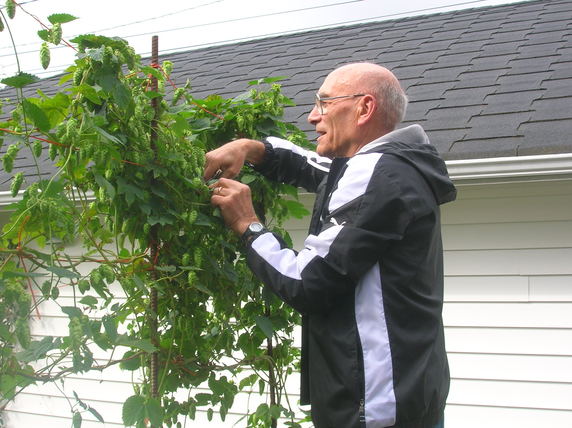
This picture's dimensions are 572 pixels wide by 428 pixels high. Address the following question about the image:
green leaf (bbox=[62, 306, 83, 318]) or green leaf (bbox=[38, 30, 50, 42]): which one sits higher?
green leaf (bbox=[38, 30, 50, 42])

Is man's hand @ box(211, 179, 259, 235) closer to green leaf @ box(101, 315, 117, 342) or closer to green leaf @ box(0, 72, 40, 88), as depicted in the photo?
green leaf @ box(101, 315, 117, 342)

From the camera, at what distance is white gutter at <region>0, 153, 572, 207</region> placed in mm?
3227

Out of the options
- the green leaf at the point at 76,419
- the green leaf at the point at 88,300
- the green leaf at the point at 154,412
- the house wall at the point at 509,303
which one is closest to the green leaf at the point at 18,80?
the green leaf at the point at 88,300

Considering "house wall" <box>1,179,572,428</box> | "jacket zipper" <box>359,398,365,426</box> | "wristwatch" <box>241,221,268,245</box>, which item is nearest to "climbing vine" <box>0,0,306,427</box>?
"wristwatch" <box>241,221,268,245</box>

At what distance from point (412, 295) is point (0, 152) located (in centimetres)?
444

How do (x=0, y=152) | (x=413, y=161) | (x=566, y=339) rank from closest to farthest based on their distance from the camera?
(x=413, y=161), (x=566, y=339), (x=0, y=152)

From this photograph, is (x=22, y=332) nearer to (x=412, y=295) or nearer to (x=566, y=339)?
(x=412, y=295)

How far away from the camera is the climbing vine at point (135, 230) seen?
1.63 m

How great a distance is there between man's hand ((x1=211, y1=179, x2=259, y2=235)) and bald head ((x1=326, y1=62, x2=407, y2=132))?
1.52 ft

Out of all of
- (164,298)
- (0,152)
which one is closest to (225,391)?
(164,298)

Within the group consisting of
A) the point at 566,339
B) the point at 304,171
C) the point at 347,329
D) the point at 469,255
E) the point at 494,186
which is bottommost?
the point at 566,339

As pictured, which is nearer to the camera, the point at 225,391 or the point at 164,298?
the point at 164,298

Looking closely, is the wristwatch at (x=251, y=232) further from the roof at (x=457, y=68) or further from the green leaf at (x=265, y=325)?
the roof at (x=457, y=68)

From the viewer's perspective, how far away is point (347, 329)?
6.07 ft
